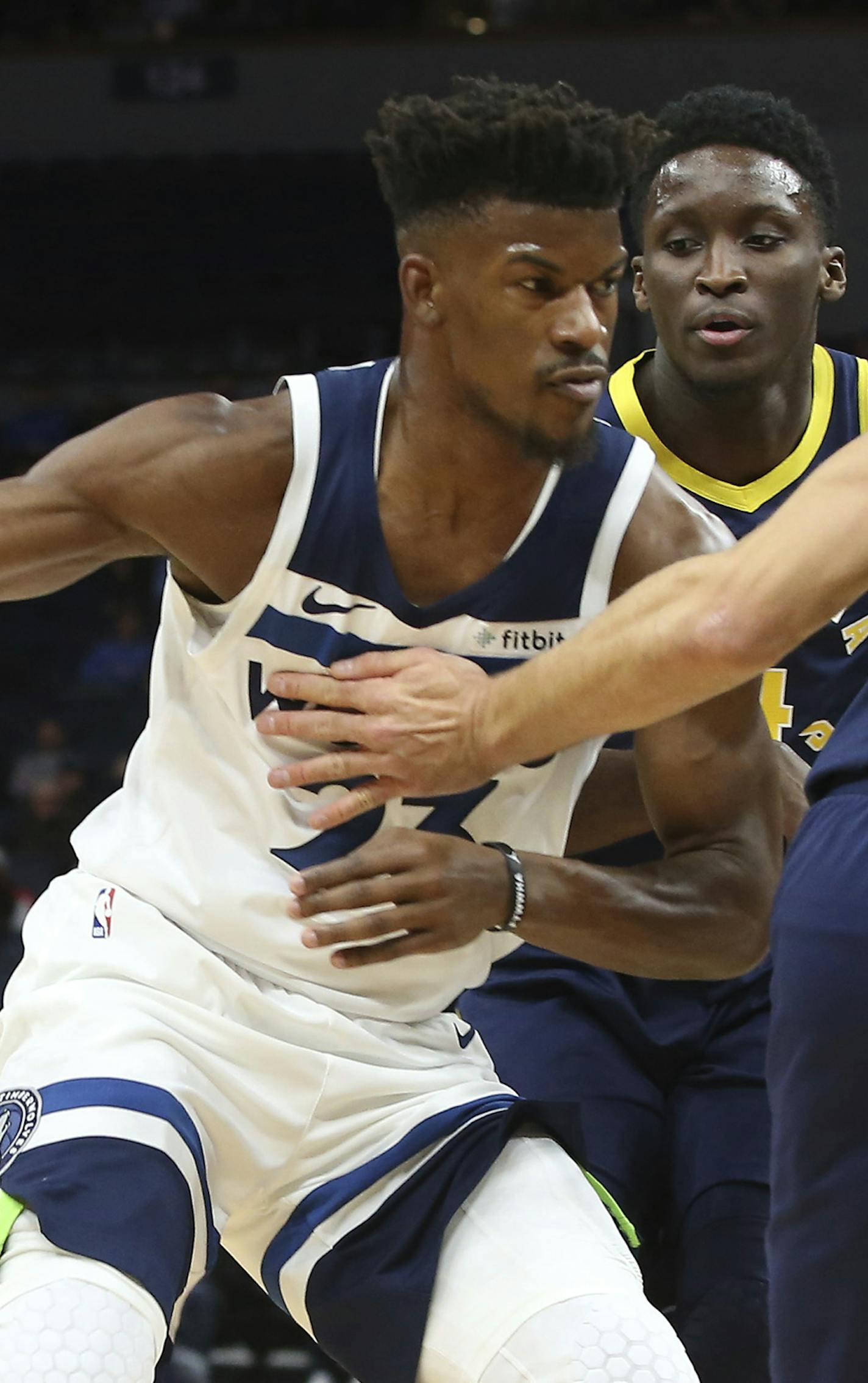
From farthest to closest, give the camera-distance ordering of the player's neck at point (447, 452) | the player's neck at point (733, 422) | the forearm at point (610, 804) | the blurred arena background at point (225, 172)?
the blurred arena background at point (225, 172) → the player's neck at point (733, 422) → the forearm at point (610, 804) → the player's neck at point (447, 452)

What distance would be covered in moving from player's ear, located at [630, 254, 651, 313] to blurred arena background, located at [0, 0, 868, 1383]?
260 inches

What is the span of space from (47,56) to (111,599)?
12.6 feet

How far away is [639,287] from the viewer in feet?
11.2

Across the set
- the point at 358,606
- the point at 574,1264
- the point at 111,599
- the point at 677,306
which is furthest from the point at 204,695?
the point at 111,599

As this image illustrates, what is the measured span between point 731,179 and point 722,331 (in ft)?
0.89

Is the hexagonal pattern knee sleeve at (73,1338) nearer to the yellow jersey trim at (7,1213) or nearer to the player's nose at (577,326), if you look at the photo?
the yellow jersey trim at (7,1213)

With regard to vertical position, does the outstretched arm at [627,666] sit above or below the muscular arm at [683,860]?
above

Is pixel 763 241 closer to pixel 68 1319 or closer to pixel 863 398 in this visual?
pixel 863 398

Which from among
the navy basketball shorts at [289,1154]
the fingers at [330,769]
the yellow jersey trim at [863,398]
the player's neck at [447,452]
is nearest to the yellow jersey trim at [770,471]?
the yellow jersey trim at [863,398]

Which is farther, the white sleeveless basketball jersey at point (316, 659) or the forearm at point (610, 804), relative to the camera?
the forearm at point (610, 804)

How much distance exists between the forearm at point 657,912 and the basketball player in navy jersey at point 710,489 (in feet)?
1.46

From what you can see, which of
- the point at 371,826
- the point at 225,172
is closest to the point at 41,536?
the point at 371,826

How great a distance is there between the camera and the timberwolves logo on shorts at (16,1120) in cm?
220

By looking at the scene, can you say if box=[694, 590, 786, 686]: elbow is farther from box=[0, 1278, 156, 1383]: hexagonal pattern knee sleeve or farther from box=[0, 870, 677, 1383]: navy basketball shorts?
box=[0, 1278, 156, 1383]: hexagonal pattern knee sleeve
